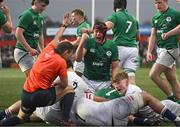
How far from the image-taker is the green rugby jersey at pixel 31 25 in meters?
11.0

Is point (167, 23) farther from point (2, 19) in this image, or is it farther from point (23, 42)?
point (2, 19)

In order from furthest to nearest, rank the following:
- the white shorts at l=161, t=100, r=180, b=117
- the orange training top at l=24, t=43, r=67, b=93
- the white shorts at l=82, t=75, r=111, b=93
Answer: the white shorts at l=82, t=75, r=111, b=93 → the white shorts at l=161, t=100, r=180, b=117 → the orange training top at l=24, t=43, r=67, b=93

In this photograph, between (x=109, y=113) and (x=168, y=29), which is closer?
(x=109, y=113)

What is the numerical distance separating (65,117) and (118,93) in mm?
829

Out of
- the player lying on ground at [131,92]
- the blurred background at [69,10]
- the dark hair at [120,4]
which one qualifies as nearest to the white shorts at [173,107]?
the player lying on ground at [131,92]

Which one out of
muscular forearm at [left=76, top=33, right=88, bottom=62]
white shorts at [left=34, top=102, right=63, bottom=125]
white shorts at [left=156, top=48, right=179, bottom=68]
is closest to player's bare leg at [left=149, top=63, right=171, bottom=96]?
white shorts at [left=156, top=48, right=179, bottom=68]

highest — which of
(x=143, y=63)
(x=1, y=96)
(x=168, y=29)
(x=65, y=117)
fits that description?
(x=168, y=29)

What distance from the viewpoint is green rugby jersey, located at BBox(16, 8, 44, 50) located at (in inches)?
432

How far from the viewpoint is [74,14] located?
1173cm

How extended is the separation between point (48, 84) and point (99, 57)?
1.59 m

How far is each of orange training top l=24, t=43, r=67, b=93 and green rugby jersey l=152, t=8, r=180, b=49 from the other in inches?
127

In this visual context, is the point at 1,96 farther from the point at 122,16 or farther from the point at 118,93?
the point at 118,93

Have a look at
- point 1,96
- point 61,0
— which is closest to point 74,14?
point 1,96

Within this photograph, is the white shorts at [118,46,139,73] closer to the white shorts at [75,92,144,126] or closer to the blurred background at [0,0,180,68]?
the white shorts at [75,92,144,126]
